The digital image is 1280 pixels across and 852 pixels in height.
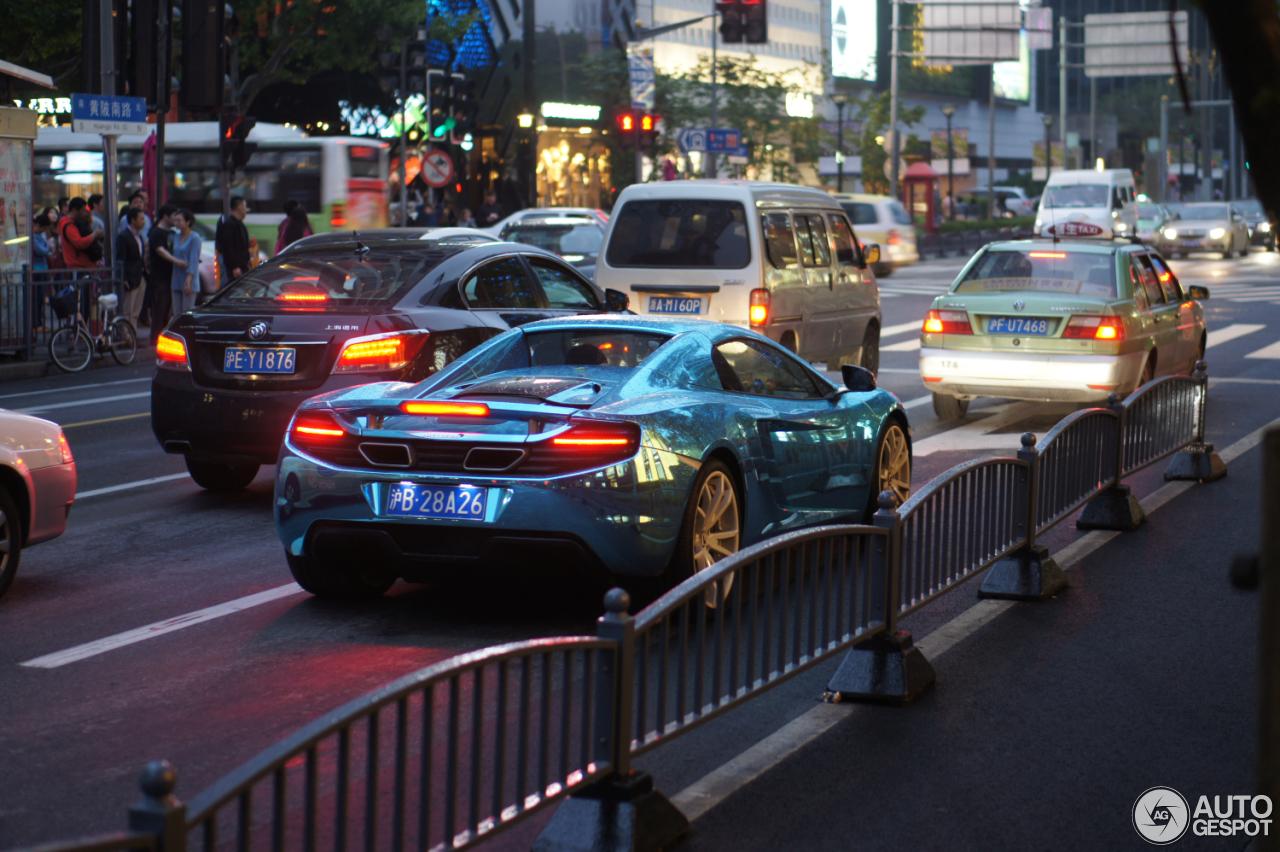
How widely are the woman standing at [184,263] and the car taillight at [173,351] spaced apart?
11200 mm

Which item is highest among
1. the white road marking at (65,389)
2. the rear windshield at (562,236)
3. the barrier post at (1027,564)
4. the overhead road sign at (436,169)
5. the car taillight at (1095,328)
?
the overhead road sign at (436,169)

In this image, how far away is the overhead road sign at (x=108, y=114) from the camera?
2047 cm

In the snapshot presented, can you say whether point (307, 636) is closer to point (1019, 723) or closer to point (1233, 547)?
point (1019, 723)

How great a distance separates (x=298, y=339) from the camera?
9.50 metres

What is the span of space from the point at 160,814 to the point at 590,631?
163 inches

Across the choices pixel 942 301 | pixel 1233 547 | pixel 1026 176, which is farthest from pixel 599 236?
pixel 1026 176

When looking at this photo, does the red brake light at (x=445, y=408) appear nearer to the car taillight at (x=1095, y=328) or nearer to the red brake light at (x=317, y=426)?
the red brake light at (x=317, y=426)

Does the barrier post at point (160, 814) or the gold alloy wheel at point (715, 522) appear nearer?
the barrier post at point (160, 814)

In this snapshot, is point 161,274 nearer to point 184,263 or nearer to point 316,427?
point 184,263

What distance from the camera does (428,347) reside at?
32.0 feet

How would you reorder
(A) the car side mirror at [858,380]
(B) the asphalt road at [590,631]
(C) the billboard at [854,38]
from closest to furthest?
(B) the asphalt road at [590,631] → (A) the car side mirror at [858,380] → (C) the billboard at [854,38]

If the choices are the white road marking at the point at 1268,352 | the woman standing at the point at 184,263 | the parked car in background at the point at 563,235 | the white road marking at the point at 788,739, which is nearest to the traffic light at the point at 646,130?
the parked car in background at the point at 563,235

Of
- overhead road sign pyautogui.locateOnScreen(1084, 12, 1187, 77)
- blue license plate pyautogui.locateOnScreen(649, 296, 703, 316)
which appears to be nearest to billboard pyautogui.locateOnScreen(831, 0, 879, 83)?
overhead road sign pyautogui.locateOnScreen(1084, 12, 1187, 77)

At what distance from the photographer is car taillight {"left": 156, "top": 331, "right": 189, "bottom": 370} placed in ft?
32.0
